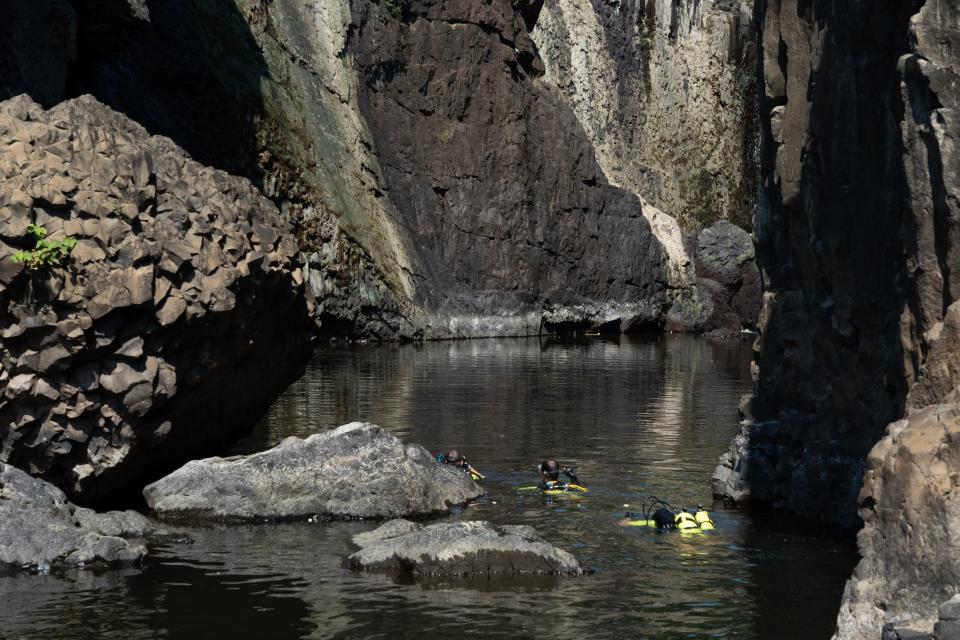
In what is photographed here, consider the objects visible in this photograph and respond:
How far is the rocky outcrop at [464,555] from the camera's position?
20094 mm

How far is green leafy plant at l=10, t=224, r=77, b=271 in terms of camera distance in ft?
75.7

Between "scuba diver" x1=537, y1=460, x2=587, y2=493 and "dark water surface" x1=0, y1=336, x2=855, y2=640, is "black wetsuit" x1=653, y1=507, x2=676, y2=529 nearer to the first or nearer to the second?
"dark water surface" x1=0, y1=336, x2=855, y2=640

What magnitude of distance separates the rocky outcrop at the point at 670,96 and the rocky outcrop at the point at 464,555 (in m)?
82.8

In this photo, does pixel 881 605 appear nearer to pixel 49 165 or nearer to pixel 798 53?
pixel 798 53

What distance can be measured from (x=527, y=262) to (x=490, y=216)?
3.66 m

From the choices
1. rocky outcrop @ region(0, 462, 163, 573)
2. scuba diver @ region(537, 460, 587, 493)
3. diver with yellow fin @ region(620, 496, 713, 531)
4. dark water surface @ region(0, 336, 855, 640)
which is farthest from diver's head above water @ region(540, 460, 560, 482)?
rocky outcrop @ region(0, 462, 163, 573)

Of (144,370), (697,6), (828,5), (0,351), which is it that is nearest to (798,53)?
(828,5)

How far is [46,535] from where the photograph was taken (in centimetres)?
2053

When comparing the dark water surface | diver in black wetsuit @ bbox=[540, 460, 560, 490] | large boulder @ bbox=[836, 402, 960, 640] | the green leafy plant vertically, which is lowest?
the dark water surface

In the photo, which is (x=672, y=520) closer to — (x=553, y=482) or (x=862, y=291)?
(x=553, y=482)

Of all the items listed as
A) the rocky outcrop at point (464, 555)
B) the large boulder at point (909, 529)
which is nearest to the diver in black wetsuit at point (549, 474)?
the rocky outcrop at point (464, 555)

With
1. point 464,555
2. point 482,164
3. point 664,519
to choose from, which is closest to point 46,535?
point 464,555

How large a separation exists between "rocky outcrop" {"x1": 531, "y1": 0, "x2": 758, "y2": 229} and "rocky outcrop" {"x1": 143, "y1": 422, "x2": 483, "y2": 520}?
7804cm

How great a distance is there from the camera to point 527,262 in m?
84.2
